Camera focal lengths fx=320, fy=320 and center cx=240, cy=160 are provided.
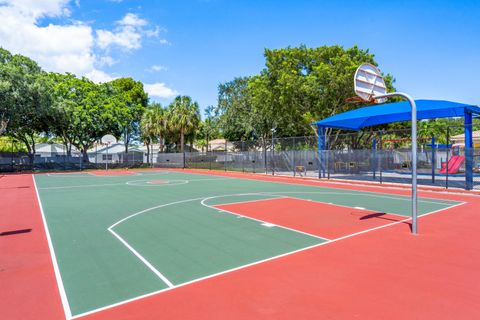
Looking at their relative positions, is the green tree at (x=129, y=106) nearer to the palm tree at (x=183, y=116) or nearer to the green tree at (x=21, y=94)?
the palm tree at (x=183, y=116)

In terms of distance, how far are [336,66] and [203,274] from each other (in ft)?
80.8

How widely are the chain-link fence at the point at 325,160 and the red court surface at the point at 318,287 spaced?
1431cm

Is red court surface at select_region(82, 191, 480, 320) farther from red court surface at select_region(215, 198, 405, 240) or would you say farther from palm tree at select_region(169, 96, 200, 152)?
palm tree at select_region(169, 96, 200, 152)

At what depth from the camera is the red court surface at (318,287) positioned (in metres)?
3.95

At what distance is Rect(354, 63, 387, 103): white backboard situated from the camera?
9.24 m

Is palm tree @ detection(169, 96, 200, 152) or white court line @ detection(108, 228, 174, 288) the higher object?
palm tree @ detection(169, 96, 200, 152)

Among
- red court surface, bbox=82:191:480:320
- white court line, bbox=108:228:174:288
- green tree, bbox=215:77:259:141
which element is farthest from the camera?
green tree, bbox=215:77:259:141

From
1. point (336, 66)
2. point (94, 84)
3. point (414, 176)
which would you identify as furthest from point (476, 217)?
point (94, 84)

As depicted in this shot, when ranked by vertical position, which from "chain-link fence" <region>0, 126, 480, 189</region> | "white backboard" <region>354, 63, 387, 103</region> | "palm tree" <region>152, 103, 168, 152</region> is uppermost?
"palm tree" <region>152, 103, 168, 152</region>

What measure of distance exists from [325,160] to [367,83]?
15005mm

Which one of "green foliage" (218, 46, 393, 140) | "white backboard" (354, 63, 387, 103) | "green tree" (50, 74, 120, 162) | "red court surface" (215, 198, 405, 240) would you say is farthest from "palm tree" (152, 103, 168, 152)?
"white backboard" (354, 63, 387, 103)

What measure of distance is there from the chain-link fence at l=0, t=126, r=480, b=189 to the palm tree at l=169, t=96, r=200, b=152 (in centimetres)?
368

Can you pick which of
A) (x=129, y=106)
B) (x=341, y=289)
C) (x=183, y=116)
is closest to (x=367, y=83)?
(x=341, y=289)

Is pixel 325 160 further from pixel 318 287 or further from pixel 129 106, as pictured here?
pixel 129 106
